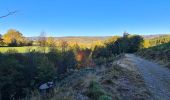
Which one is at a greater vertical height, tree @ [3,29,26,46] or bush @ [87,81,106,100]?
bush @ [87,81,106,100]

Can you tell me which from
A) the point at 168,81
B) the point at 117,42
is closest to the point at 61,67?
the point at 117,42

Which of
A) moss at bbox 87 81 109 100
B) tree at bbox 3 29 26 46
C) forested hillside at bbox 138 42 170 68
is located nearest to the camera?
moss at bbox 87 81 109 100

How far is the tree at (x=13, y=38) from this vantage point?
11375 cm

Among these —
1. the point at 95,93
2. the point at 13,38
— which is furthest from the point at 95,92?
the point at 13,38

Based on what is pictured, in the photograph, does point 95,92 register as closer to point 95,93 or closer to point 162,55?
point 95,93

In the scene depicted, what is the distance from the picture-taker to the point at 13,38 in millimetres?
120250

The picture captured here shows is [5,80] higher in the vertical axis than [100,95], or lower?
lower

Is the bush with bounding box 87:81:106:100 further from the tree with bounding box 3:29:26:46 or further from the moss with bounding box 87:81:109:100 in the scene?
the tree with bounding box 3:29:26:46

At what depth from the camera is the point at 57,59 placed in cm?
9006

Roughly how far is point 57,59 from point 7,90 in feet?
113

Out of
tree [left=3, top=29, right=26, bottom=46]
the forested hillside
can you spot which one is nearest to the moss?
the forested hillside

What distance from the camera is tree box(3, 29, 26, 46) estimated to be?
113750mm

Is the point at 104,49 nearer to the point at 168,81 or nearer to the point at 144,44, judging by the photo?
the point at 144,44

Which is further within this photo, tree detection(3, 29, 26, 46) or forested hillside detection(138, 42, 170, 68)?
tree detection(3, 29, 26, 46)
